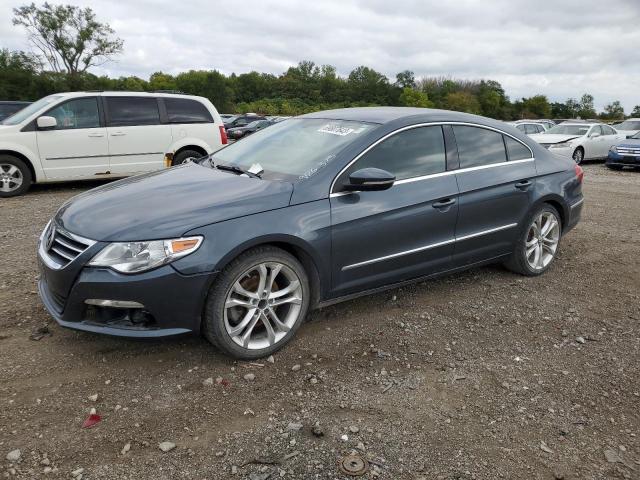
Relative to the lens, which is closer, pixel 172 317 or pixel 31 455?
pixel 31 455

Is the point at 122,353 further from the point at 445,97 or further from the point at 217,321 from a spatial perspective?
the point at 445,97

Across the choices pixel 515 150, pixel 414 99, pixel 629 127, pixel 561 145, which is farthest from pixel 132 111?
pixel 414 99

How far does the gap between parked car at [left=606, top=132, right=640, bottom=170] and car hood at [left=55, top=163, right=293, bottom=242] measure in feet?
47.5

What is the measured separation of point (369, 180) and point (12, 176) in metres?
7.28

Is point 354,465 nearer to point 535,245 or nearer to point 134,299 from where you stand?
point 134,299

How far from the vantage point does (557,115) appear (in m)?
84.2

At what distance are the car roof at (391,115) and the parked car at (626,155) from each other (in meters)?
12.4

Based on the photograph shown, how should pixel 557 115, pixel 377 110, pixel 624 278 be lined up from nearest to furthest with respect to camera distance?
pixel 377 110 → pixel 624 278 → pixel 557 115

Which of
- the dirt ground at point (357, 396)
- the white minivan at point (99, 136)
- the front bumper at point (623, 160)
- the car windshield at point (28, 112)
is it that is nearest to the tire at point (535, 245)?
the dirt ground at point (357, 396)

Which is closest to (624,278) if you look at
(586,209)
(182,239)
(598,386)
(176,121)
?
(598,386)

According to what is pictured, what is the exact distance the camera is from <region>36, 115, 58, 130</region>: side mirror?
27.2ft

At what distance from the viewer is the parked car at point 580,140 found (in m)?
16.0

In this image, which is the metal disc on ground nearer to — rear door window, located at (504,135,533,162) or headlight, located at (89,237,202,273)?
headlight, located at (89,237,202,273)

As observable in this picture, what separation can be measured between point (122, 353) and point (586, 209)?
7518mm
